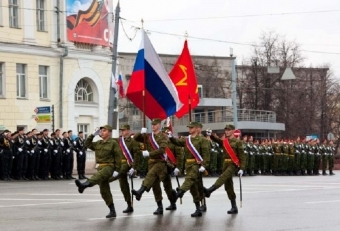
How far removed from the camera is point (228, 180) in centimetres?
1797

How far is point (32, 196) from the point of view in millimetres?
23078

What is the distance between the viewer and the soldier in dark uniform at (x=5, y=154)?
1214 inches

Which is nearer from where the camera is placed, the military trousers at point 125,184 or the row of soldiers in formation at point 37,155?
the military trousers at point 125,184

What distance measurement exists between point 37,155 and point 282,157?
13.5 metres

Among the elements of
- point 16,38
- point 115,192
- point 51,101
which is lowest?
point 115,192

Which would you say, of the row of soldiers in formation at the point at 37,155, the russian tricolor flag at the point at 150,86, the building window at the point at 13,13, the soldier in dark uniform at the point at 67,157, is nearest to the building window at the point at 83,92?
the building window at the point at 13,13

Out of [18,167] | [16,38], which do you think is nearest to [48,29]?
[16,38]

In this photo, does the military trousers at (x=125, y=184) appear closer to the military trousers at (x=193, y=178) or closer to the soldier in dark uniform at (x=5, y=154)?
the military trousers at (x=193, y=178)

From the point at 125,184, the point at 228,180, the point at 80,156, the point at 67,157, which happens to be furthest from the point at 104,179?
the point at 80,156

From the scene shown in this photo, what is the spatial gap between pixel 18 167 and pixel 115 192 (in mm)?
7987

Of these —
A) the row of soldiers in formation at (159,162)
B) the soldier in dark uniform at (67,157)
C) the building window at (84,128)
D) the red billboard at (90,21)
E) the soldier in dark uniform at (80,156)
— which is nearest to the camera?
the row of soldiers in formation at (159,162)

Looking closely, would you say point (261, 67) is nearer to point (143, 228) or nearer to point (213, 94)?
point (213, 94)

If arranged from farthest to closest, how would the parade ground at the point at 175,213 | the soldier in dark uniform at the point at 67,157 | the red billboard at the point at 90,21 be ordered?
the red billboard at the point at 90,21
the soldier in dark uniform at the point at 67,157
the parade ground at the point at 175,213

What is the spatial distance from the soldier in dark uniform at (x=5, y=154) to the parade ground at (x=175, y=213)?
5.89 m
